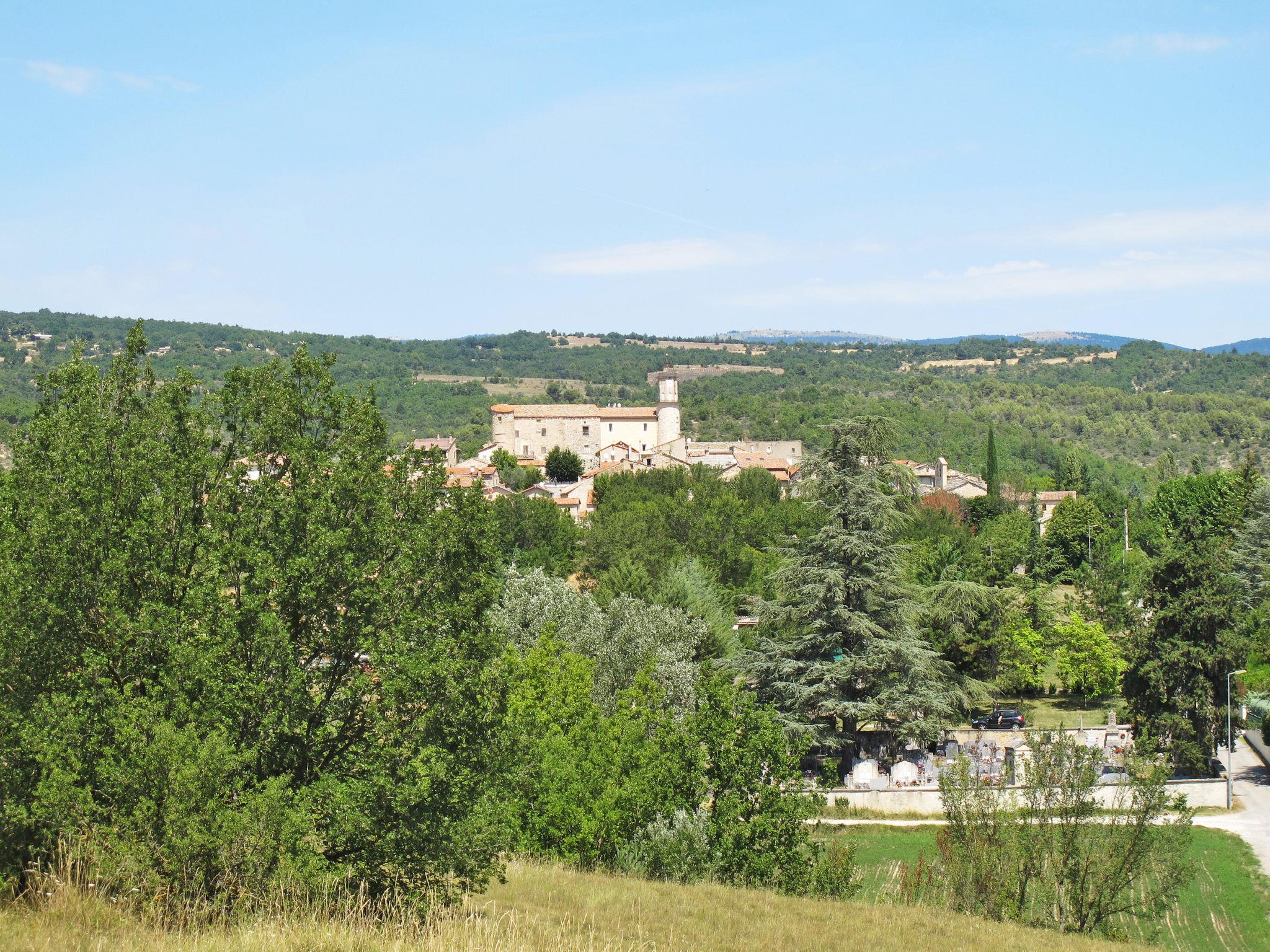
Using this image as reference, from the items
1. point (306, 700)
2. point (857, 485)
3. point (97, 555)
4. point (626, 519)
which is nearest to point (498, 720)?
point (306, 700)

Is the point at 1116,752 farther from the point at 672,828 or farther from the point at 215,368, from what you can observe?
the point at 215,368

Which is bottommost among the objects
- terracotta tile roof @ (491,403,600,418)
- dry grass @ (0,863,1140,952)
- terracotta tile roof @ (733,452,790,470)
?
terracotta tile roof @ (733,452,790,470)

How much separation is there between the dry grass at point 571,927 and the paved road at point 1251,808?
39.6ft

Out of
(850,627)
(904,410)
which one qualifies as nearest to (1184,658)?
(850,627)

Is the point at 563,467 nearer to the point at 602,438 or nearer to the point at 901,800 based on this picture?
the point at 602,438

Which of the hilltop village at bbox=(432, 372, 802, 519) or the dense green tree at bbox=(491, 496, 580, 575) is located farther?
the hilltop village at bbox=(432, 372, 802, 519)

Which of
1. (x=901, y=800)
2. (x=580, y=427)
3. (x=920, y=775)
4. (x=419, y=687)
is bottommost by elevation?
(x=901, y=800)

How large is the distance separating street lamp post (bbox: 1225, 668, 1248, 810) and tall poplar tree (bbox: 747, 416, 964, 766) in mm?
6579

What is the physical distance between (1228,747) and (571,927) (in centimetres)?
2530

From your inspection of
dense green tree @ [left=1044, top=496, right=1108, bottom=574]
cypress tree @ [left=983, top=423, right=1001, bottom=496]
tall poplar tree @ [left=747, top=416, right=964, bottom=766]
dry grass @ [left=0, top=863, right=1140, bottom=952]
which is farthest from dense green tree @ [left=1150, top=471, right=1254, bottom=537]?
dry grass @ [left=0, top=863, right=1140, bottom=952]

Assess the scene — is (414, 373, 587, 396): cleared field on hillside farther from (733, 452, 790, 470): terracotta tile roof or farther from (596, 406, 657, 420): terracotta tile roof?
(733, 452, 790, 470): terracotta tile roof

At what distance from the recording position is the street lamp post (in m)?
28.9

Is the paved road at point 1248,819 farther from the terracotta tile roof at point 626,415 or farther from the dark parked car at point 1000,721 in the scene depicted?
the terracotta tile roof at point 626,415

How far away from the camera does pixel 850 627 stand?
2964 centimetres
